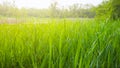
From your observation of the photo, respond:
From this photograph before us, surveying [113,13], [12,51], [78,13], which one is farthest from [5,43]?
[113,13]

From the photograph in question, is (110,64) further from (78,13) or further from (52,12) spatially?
(78,13)

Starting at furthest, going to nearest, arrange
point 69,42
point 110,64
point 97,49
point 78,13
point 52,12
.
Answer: point 78,13, point 52,12, point 69,42, point 97,49, point 110,64

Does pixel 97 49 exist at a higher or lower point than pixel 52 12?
lower

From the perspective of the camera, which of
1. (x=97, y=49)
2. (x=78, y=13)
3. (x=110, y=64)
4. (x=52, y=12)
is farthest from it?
(x=78, y=13)

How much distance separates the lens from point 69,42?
1.54 m

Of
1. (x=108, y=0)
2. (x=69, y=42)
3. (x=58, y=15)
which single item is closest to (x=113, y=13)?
(x=108, y=0)

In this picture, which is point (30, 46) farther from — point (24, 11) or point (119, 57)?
point (24, 11)

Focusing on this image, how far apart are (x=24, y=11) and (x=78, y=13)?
0.70 m

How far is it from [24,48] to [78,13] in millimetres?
1453

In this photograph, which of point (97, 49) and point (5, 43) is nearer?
point (97, 49)

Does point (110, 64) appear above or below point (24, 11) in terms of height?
below

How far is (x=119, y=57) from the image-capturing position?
4.42 ft

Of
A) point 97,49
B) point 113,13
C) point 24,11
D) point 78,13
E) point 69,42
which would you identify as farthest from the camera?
point 113,13

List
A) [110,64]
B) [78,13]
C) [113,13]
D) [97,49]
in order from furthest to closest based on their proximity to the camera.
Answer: [113,13] → [78,13] → [97,49] → [110,64]
